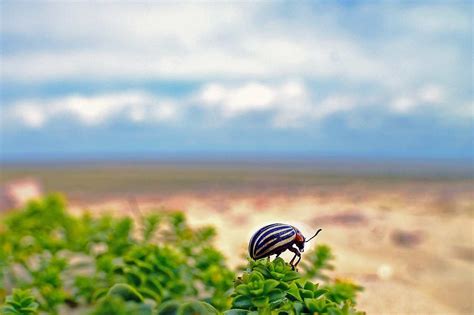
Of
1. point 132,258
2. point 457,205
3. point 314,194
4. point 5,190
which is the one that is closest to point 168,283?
point 132,258

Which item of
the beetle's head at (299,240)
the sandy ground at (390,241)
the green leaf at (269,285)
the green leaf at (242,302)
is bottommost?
the sandy ground at (390,241)

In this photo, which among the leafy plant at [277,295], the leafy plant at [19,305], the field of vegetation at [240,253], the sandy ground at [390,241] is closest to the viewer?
the leafy plant at [277,295]

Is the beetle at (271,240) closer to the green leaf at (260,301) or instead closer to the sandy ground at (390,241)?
the green leaf at (260,301)

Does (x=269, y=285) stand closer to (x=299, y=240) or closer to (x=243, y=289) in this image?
(x=243, y=289)

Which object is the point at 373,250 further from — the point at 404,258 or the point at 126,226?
the point at 126,226

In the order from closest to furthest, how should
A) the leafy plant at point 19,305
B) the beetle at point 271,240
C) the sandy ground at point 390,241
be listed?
the beetle at point 271,240 → the leafy plant at point 19,305 → the sandy ground at point 390,241

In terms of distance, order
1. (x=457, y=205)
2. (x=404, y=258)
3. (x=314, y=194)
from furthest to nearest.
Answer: (x=314, y=194), (x=457, y=205), (x=404, y=258)

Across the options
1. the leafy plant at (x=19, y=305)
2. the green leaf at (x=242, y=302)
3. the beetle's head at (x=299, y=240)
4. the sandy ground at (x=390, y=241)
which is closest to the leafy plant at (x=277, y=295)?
the green leaf at (x=242, y=302)
